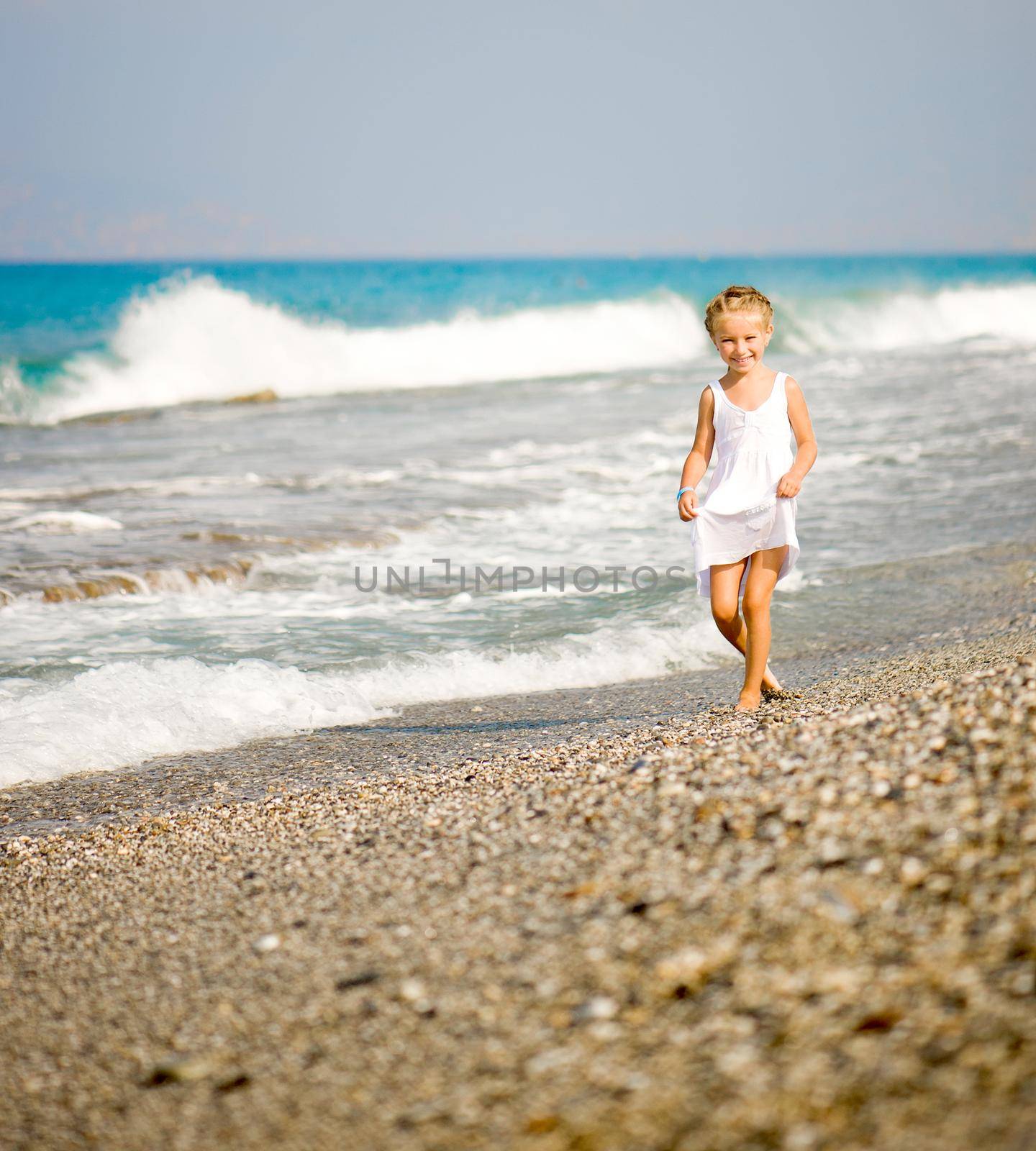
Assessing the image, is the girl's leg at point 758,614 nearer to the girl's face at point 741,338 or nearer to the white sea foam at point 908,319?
the girl's face at point 741,338

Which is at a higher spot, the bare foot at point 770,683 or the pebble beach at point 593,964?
the bare foot at point 770,683

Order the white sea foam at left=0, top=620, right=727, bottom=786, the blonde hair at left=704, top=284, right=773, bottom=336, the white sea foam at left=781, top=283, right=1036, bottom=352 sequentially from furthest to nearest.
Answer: the white sea foam at left=781, top=283, right=1036, bottom=352, the white sea foam at left=0, top=620, right=727, bottom=786, the blonde hair at left=704, top=284, right=773, bottom=336

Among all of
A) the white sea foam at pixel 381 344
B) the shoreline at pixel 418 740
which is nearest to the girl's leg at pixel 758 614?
the shoreline at pixel 418 740

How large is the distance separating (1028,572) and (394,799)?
17.2ft

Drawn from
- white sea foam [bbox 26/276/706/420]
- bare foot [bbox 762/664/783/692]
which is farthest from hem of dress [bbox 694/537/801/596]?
white sea foam [bbox 26/276/706/420]

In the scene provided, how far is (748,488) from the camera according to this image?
464cm

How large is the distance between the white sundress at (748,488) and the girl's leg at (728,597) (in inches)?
3.1

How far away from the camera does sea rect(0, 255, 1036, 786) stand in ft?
19.4

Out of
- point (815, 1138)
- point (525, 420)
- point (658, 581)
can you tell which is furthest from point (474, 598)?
point (525, 420)

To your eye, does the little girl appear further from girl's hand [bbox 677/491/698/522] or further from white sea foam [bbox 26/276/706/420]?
white sea foam [bbox 26/276/706/420]

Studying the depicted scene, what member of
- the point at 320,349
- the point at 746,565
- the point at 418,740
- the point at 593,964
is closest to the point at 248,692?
the point at 418,740

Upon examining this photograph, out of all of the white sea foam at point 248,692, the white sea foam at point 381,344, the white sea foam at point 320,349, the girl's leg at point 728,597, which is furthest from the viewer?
the white sea foam at point 320,349

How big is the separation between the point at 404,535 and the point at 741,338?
18.3ft

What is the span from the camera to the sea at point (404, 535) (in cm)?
591
